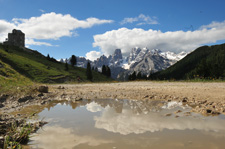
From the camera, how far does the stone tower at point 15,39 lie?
168m

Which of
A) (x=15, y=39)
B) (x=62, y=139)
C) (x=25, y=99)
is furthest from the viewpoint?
(x=15, y=39)

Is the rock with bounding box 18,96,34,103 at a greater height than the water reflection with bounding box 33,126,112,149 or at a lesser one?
greater

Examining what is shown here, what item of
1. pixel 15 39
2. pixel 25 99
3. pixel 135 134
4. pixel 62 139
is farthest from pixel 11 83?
pixel 15 39

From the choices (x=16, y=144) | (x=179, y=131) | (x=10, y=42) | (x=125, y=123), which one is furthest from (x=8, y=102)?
(x=10, y=42)

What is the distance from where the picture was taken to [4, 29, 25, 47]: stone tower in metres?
168

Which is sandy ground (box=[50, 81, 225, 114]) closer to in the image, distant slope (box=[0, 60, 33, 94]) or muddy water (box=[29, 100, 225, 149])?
muddy water (box=[29, 100, 225, 149])

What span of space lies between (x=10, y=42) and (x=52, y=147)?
7878 inches

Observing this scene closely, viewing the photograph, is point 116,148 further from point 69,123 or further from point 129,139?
point 69,123

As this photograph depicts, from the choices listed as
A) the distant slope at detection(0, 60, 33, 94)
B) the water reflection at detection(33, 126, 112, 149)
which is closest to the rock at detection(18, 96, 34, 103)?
the distant slope at detection(0, 60, 33, 94)

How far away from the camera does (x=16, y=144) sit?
4121 mm

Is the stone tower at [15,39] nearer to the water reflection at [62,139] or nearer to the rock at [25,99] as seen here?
the rock at [25,99]

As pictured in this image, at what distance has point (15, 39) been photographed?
555 feet

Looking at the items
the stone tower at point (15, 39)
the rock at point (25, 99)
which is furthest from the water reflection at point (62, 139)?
the stone tower at point (15, 39)

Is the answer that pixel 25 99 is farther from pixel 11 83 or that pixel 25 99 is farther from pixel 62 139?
pixel 62 139
